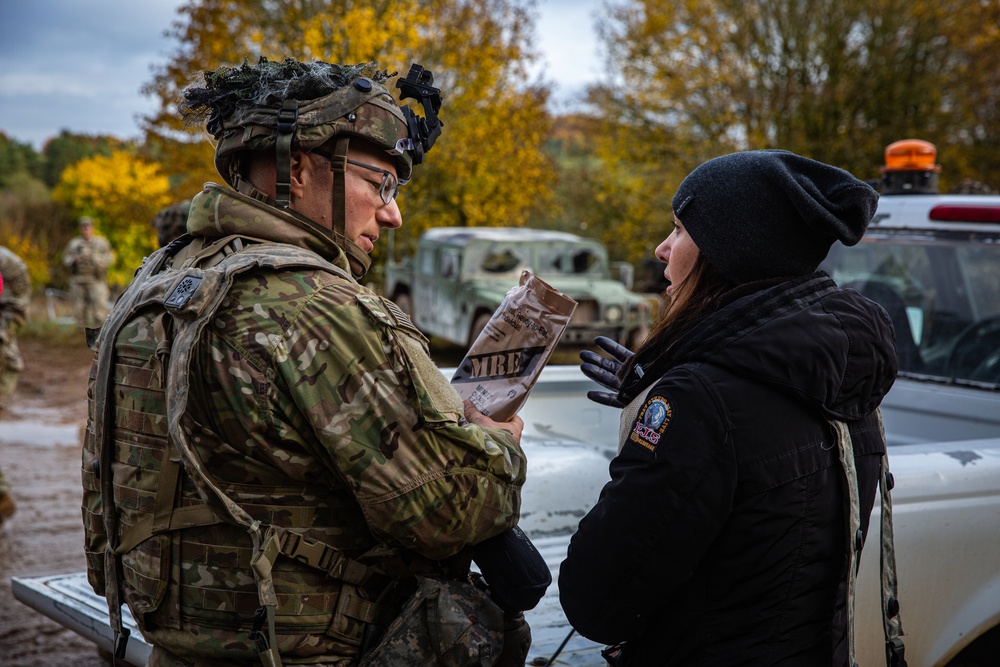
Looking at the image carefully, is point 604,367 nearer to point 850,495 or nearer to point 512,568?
point 512,568

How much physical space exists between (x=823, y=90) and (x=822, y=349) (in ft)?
51.4

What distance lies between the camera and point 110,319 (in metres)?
1.90

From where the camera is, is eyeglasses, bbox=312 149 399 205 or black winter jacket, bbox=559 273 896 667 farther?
eyeglasses, bbox=312 149 399 205

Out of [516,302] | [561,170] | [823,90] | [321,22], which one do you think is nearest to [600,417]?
[516,302]

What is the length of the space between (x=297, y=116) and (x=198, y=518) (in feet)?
2.57

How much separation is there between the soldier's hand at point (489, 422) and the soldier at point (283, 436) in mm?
69

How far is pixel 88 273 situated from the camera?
55.2ft

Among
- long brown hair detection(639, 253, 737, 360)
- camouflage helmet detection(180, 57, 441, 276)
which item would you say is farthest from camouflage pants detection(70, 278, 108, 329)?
long brown hair detection(639, 253, 737, 360)

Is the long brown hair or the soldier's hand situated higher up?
the long brown hair

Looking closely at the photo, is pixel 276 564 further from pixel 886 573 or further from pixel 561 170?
pixel 561 170

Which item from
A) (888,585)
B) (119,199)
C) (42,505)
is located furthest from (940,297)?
(119,199)

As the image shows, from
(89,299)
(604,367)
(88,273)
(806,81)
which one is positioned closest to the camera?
(604,367)

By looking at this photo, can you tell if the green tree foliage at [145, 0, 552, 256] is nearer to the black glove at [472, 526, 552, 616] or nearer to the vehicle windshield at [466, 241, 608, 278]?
the vehicle windshield at [466, 241, 608, 278]

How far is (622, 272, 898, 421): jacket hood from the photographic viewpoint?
156cm
